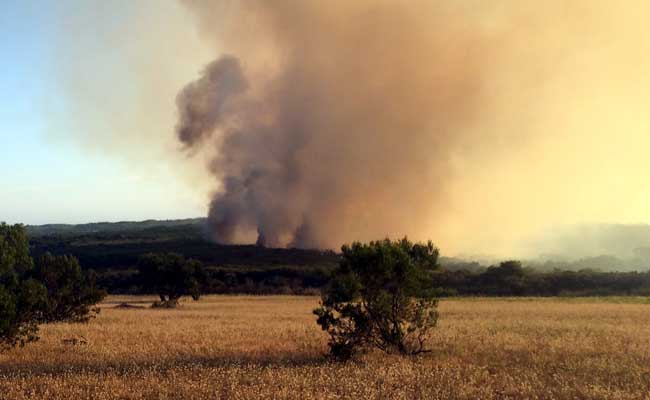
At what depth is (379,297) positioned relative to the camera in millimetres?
15586

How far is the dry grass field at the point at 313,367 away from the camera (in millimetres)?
10344

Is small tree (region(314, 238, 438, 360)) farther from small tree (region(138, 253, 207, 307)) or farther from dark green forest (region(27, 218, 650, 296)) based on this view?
small tree (region(138, 253, 207, 307))

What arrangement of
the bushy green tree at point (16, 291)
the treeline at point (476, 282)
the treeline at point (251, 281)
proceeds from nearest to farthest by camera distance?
the bushy green tree at point (16, 291)
the treeline at point (476, 282)
the treeline at point (251, 281)

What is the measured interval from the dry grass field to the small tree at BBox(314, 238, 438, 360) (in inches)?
32.6

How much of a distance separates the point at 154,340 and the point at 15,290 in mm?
4823

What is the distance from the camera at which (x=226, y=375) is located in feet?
39.6

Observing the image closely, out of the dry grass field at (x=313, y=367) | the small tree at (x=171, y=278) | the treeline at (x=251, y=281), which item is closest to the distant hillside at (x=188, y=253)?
the treeline at (x=251, y=281)

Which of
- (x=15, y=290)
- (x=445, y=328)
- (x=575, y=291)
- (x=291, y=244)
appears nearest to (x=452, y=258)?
(x=291, y=244)

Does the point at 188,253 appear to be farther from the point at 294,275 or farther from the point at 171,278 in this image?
the point at 171,278

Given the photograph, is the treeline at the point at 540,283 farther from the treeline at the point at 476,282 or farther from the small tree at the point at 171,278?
the small tree at the point at 171,278

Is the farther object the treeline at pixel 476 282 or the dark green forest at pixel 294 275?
the dark green forest at pixel 294 275

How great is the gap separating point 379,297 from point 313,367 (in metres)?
3.25

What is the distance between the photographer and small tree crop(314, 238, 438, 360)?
15375 millimetres

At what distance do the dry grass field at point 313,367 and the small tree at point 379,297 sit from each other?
32.6 inches
